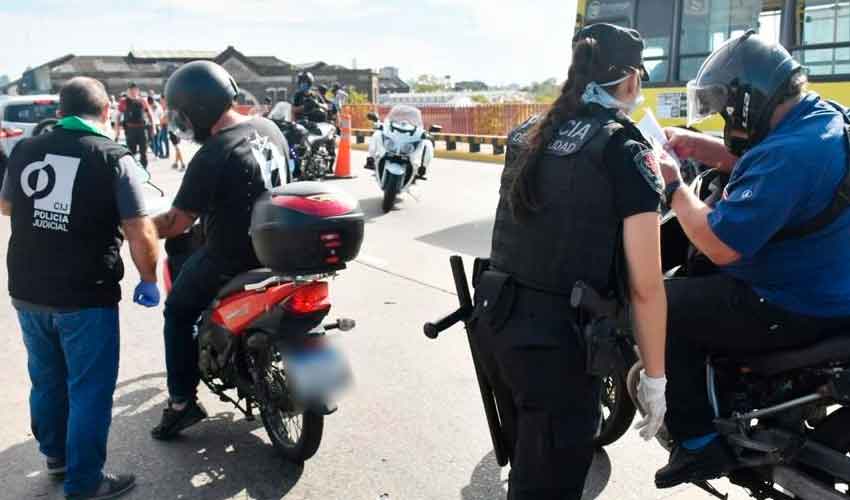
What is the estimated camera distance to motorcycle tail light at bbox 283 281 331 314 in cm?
359

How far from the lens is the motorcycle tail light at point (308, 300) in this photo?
3.59m

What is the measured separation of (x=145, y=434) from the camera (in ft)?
13.6

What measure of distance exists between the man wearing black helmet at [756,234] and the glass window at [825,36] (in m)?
5.98

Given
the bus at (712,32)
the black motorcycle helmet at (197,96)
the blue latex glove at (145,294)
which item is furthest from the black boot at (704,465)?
the bus at (712,32)

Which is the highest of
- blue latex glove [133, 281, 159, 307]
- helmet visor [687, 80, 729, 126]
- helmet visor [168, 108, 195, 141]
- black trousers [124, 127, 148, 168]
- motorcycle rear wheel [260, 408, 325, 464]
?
helmet visor [687, 80, 729, 126]

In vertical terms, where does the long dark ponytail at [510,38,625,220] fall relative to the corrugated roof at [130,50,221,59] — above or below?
below

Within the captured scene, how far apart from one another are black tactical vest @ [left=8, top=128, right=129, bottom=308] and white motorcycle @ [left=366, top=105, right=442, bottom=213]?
753 cm

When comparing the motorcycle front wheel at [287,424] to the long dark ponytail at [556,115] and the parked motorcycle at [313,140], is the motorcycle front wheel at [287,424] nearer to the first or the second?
the long dark ponytail at [556,115]

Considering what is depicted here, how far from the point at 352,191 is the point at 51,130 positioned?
9.62 meters

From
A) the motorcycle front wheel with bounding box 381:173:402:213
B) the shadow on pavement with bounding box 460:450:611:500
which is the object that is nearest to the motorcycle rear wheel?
the shadow on pavement with bounding box 460:450:611:500

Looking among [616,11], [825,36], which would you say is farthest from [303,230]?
[616,11]

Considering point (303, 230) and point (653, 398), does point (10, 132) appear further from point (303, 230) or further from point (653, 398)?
point (653, 398)

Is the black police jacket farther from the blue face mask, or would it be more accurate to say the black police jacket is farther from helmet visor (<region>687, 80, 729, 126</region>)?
helmet visor (<region>687, 80, 729, 126</region>)

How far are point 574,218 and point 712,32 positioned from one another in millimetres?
7573
